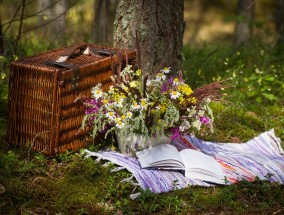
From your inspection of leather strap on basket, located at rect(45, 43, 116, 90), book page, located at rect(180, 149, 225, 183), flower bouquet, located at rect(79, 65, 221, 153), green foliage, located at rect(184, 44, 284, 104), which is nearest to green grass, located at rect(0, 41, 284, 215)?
book page, located at rect(180, 149, 225, 183)

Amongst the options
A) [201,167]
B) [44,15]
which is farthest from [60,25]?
[201,167]

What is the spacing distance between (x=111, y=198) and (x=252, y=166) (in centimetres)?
122

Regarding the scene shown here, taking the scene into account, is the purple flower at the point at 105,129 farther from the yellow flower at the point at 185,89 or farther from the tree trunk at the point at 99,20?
the tree trunk at the point at 99,20

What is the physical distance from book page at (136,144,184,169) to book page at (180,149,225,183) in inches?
2.8

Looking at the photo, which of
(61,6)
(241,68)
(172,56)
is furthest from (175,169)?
(61,6)

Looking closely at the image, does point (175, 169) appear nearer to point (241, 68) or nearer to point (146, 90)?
point (146, 90)

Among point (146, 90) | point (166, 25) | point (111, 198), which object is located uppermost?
point (166, 25)

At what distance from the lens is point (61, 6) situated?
1008 cm

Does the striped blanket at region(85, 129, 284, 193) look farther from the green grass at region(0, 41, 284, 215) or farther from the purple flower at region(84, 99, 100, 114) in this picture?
the purple flower at region(84, 99, 100, 114)

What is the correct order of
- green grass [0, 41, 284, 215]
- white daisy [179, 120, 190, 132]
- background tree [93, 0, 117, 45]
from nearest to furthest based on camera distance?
green grass [0, 41, 284, 215], white daisy [179, 120, 190, 132], background tree [93, 0, 117, 45]

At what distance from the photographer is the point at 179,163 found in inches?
159

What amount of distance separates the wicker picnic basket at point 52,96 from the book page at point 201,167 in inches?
32.2

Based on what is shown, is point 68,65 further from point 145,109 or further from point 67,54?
point 145,109

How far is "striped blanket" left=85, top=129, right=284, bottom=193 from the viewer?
12.8 feet
